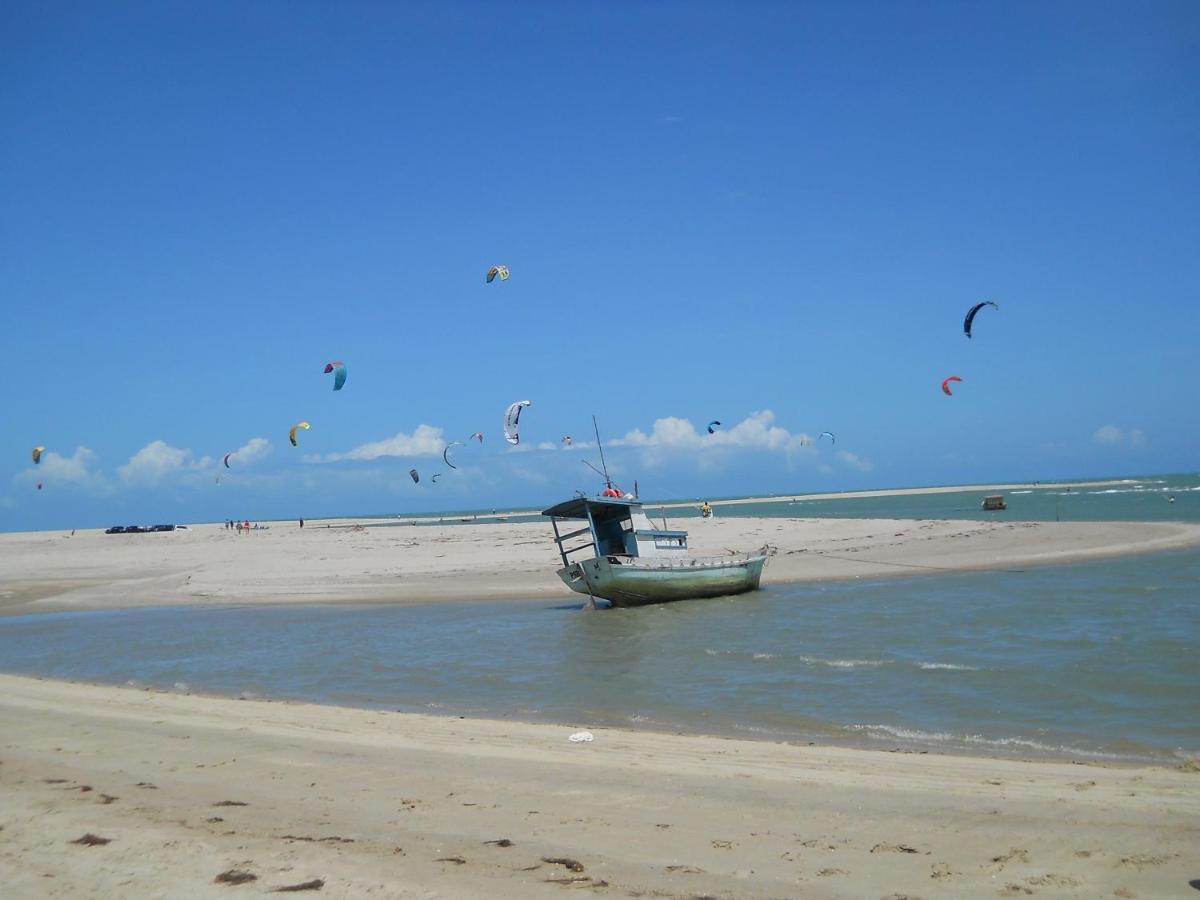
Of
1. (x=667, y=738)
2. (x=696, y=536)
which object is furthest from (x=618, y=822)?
(x=696, y=536)

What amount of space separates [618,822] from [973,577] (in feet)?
70.6

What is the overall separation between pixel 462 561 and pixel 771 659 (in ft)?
69.8

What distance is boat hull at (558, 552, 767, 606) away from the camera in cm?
2288

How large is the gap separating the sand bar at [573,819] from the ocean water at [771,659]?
1778mm

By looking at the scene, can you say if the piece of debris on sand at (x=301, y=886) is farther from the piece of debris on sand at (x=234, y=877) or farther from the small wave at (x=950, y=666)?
the small wave at (x=950, y=666)

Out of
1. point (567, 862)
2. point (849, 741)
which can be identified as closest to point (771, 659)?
point (849, 741)

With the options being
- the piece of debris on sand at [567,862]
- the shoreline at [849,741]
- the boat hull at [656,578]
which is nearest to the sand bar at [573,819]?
the piece of debris on sand at [567,862]

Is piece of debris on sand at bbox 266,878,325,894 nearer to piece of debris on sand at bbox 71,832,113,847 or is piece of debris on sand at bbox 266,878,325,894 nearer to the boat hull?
piece of debris on sand at bbox 71,832,113,847

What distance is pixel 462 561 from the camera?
3462 centimetres

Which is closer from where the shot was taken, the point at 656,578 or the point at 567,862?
the point at 567,862

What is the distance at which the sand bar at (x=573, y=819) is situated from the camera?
5648 millimetres

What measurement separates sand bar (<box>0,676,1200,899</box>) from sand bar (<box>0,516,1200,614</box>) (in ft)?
55.1

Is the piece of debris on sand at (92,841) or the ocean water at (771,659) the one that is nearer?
the piece of debris on sand at (92,841)

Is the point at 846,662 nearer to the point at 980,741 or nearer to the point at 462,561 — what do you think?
the point at 980,741
